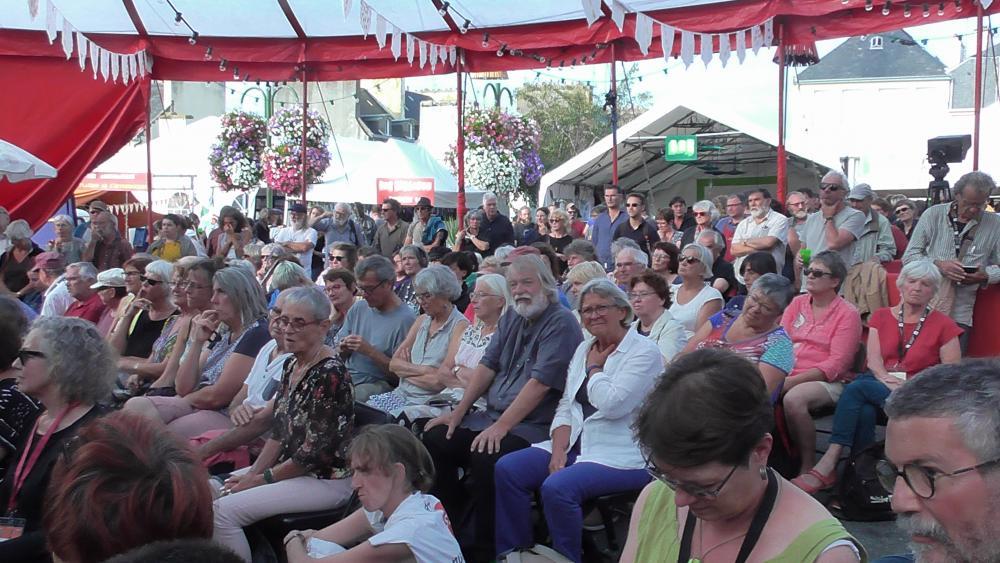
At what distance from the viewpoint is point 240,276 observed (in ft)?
16.8

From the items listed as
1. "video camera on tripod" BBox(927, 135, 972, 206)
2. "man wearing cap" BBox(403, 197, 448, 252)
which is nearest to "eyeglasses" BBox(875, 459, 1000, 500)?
"video camera on tripod" BBox(927, 135, 972, 206)

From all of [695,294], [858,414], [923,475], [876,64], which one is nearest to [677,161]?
[695,294]

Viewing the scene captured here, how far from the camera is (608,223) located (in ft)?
31.8

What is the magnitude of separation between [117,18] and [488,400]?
7.98 m

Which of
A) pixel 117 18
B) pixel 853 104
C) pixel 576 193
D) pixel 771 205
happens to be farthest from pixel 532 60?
pixel 853 104

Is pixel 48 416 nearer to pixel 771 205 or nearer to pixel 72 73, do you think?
pixel 771 205

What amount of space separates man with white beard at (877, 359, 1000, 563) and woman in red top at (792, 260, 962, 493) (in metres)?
3.22

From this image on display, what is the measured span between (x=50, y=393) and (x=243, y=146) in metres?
13.3

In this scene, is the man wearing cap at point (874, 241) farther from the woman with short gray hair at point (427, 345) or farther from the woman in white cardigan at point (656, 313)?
the woman with short gray hair at point (427, 345)

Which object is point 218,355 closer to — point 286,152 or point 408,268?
point 408,268

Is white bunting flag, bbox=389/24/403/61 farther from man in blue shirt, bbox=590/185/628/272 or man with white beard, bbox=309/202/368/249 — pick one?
man in blue shirt, bbox=590/185/628/272

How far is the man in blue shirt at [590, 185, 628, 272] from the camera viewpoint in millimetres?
9491

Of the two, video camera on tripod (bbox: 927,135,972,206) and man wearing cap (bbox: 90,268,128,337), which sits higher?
video camera on tripod (bbox: 927,135,972,206)

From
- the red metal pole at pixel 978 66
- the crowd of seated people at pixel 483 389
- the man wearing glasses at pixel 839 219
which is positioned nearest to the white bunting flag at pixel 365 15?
the crowd of seated people at pixel 483 389
